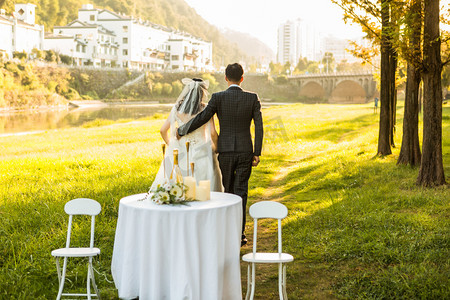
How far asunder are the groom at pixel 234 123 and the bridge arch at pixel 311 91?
308 ft

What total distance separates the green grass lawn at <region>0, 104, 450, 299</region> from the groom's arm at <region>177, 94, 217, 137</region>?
1727 mm

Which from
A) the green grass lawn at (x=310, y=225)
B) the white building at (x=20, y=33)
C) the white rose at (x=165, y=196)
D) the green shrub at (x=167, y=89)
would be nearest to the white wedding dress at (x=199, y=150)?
the green grass lawn at (x=310, y=225)

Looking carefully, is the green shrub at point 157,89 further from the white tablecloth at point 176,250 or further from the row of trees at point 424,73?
the white tablecloth at point 176,250

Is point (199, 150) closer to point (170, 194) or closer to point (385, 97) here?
point (170, 194)

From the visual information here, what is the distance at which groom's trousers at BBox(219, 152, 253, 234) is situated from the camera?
5766mm

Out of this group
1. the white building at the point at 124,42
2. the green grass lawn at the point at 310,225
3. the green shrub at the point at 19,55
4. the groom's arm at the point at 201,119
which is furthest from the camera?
the white building at the point at 124,42

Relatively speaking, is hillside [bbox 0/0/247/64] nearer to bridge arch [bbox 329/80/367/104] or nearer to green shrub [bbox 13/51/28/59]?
green shrub [bbox 13/51/28/59]

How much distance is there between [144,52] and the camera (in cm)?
10275

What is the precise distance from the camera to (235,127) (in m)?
5.74

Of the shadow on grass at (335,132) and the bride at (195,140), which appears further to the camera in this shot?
the shadow on grass at (335,132)

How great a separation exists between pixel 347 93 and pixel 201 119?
89565 mm

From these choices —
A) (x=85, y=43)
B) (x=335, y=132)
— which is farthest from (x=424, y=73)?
(x=85, y=43)

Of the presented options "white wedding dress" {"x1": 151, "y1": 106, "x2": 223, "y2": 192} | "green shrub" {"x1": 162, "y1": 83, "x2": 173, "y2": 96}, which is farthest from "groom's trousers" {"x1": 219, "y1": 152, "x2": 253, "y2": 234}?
"green shrub" {"x1": 162, "y1": 83, "x2": 173, "y2": 96}

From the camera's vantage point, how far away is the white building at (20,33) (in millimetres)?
72562
